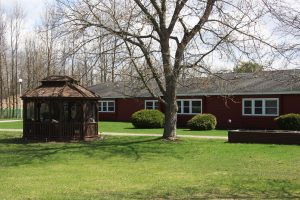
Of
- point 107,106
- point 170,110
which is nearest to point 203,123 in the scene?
point 170,110

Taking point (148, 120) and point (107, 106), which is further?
point (107, 106)

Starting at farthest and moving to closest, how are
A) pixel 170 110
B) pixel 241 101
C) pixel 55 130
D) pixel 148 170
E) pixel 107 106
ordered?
pixel 107 106 < pixel 241 101 < pixel 55 130 < pixel 170 110 < pixel 148 170

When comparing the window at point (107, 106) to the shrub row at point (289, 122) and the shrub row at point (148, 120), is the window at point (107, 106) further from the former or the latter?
the shrub row at point (289, 122)

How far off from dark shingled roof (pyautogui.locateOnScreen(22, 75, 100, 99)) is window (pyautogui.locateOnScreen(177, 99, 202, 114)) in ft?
41.7

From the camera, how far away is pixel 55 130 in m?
25.6

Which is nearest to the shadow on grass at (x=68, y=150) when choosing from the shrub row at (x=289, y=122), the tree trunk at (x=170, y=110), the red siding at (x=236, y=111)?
the tree trunk at (x=170, y=110)

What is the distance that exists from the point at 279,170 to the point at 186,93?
2332 centimetres

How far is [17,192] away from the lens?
1101cm

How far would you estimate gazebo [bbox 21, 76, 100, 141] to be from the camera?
2561cm

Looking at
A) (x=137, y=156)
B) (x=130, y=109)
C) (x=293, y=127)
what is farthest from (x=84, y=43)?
(x=130, y=109)

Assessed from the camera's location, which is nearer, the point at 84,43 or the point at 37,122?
the point at 84,43

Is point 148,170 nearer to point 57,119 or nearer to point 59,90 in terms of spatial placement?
point 57,119

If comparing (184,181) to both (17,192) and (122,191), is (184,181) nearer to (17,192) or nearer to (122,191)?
(122,191)

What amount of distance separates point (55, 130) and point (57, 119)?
65 cm
